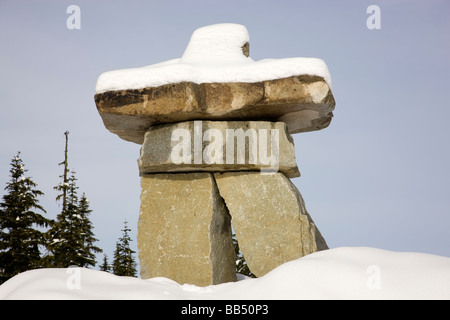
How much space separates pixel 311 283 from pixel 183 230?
2324mm

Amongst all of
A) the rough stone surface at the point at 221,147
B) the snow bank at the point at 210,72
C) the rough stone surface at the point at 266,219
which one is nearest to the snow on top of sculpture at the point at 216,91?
the snow bank at the point at 210,72

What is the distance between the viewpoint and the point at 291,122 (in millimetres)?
5051

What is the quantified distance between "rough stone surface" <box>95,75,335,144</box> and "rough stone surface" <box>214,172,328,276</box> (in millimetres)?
717

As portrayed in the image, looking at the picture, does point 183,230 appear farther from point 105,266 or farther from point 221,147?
point 105,266

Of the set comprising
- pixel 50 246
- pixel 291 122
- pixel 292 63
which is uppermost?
pixel 292 63

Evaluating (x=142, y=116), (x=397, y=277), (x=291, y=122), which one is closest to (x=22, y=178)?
(x=142, y=116)

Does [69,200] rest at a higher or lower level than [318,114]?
lower

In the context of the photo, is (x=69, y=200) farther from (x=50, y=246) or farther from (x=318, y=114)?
(x=318, y=114)

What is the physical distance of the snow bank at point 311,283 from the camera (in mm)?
2420

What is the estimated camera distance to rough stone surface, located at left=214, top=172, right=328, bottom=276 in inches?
177

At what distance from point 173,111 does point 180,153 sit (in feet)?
1.46

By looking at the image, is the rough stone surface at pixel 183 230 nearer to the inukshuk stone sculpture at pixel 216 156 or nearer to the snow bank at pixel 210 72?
the inukshuk stone sculpture at pixel 216 156

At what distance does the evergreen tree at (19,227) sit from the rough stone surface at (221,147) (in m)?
6.22

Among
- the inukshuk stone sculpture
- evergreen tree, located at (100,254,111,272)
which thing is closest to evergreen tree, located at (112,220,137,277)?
evergreen tree, located at (100,254,111,272)
